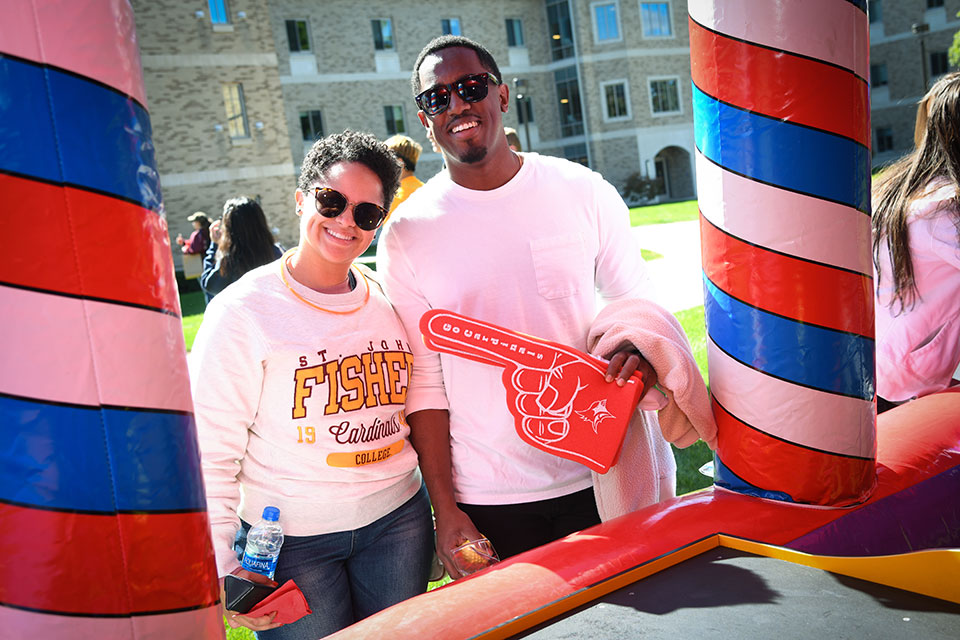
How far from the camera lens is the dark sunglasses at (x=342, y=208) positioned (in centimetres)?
227

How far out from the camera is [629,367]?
6.39ft

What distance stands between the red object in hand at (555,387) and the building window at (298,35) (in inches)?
1066

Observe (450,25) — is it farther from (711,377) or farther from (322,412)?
(711,377)

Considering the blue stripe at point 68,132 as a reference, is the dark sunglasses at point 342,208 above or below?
below

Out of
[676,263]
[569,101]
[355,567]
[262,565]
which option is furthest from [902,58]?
[262,565]

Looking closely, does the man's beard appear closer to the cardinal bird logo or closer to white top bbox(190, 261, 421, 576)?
white top bbox(190, 261, 421, 576)

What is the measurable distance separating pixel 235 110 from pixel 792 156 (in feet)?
75.6

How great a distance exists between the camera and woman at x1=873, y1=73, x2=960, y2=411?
2670 mm

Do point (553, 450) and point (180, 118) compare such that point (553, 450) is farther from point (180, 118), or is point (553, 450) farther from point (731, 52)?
point (180, 118)

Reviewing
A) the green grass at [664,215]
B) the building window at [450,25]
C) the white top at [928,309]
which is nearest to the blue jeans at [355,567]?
the white top at [928,309]

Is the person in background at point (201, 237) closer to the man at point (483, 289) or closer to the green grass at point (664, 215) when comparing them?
the man at point (483, 289)

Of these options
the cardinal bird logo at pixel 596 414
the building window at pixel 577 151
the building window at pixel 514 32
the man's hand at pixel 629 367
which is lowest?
the cardinal bird logo at pixel 596 414

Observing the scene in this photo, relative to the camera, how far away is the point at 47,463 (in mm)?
958

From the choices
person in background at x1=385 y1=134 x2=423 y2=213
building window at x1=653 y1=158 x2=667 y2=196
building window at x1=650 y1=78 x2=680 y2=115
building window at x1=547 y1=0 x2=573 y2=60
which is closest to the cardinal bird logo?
person in background at x1=385 y1=134 x2=423 y2=213
